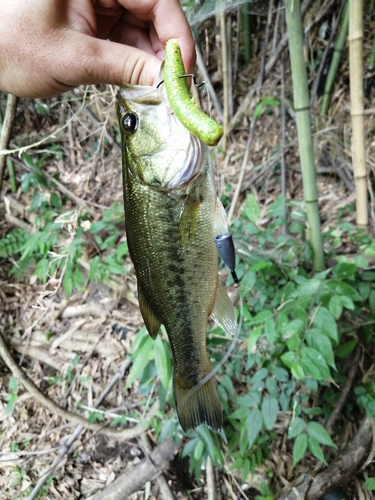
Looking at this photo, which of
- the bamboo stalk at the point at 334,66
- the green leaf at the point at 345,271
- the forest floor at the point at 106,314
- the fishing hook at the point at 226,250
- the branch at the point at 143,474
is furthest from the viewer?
the bamboo stalk at the point at 334,66

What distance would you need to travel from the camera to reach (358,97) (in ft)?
6.53

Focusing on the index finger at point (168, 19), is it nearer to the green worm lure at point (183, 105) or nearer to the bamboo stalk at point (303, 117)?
the green worm lure at point (183, 105)

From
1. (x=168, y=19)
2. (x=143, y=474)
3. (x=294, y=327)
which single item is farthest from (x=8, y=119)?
(x=143, y=474)

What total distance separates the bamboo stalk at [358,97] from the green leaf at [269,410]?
118 centimetres

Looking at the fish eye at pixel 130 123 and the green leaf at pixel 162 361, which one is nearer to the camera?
the fish eye at pixel 130 123

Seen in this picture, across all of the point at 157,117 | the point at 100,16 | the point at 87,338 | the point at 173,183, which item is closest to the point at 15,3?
the point at 100,16

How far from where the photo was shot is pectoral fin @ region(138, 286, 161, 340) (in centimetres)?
125

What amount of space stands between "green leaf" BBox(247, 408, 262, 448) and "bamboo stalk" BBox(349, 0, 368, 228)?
4.10 feet

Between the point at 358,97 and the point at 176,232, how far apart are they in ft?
4.65

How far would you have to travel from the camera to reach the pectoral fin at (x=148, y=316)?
1.25m

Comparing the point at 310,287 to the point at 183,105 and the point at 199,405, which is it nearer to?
the point at 199,405

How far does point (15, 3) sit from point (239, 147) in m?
2.72

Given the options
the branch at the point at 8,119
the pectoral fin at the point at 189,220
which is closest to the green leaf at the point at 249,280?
the pectoral fin at the point at 189,220

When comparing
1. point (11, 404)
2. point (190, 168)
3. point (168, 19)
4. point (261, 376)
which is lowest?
point (11, 404)
